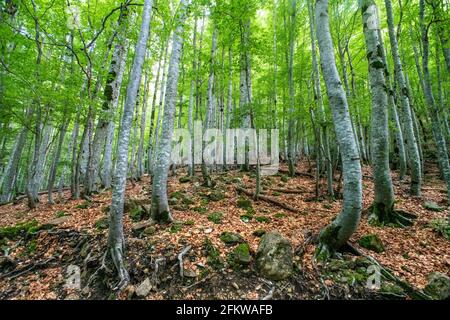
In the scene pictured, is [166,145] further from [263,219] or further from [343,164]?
[343,164]

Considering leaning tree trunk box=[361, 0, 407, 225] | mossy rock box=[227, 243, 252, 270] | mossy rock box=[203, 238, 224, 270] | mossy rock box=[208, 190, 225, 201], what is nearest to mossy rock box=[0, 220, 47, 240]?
mossy rock box=[203, 238, 224, 270]

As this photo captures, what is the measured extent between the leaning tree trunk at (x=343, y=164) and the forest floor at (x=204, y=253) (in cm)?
37

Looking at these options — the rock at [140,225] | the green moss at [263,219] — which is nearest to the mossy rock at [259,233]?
the green moss at [263,219]

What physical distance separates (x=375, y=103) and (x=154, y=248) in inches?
246

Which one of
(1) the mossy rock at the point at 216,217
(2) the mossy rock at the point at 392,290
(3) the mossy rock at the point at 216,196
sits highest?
(3) the mossy rock at the point at 216,196

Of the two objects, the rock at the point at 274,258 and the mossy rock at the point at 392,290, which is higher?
the rock at the point at 274,258

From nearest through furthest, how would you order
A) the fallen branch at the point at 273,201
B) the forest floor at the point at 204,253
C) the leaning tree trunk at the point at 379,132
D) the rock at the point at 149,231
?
1. the forest floor at the point at 204,253
2. the rock at the point at 149,231
3. the leaning tree trunk at the point at 379,132
4. the fallen branch at the point at 273,201

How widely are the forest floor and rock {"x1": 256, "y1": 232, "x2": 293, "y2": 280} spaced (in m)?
0.13

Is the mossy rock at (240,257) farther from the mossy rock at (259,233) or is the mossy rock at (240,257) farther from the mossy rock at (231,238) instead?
the mossy rock at (259,233)

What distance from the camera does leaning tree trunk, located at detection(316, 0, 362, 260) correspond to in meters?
3.71

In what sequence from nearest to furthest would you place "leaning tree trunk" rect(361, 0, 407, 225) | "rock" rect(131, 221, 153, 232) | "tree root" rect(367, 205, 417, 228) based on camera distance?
"rock" rect(131, 221, 153, 232)
"tree root" rect(367, 205, 417, 228)
"leaning tree trunk" rect(361, 0, 407, 225)

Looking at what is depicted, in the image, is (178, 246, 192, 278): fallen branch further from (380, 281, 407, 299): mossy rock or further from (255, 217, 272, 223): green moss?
(380, 281, 407, 299): mossy rock

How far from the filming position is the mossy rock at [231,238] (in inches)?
166
